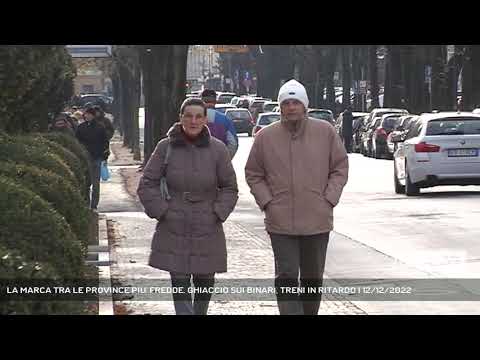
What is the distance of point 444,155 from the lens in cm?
2573

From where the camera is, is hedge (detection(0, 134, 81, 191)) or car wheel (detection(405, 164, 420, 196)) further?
car wheel (detection(405, 164, 420, 196))

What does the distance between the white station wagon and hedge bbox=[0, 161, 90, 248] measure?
42.8ft

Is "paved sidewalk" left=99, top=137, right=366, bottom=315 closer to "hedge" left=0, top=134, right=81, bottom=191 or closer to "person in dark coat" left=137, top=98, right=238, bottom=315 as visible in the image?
"hedge" left=0, top=134, right=81, bottom=191

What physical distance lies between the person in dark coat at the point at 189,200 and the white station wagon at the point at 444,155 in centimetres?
1633

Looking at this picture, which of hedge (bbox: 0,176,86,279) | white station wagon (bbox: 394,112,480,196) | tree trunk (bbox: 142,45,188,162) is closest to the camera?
hedge (bbox: 0,176,86,279)

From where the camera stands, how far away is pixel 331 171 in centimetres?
984

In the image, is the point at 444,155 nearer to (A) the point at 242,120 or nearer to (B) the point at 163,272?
(B) the point at 163,272

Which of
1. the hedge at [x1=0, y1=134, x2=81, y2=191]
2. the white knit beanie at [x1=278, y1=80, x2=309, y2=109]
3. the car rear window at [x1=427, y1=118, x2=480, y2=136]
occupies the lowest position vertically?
the car rear window at [x1=427, y1=118, x2=480, y2=136]

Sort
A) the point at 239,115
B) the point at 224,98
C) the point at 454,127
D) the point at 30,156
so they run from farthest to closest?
the point at 224,98
the point at 239,115
the point at 454,127
the point at 30,156

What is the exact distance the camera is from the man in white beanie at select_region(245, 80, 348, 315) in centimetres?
970

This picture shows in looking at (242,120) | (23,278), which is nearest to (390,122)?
(242,120)

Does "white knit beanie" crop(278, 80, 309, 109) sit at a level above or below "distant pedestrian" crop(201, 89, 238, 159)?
above

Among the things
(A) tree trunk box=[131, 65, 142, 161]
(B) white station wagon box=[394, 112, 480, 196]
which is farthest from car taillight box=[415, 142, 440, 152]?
(A) tree trunk box=[131, 65, 142, 161]

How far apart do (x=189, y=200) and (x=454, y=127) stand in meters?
17.5
